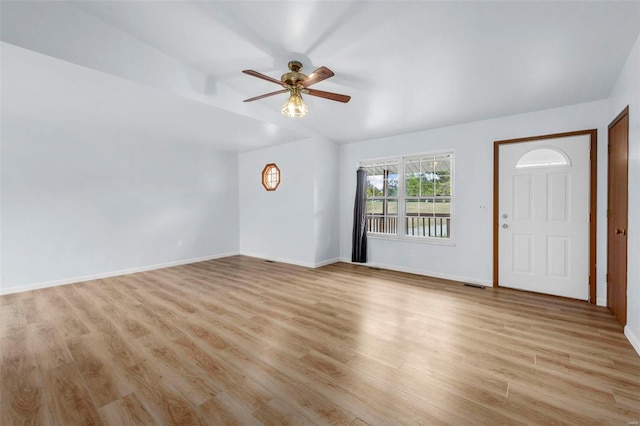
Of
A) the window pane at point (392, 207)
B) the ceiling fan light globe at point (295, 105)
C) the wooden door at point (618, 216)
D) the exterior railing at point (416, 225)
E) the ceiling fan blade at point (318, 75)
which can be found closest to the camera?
the ceiling fan blade at point (318, 75)

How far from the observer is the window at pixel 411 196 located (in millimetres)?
4598

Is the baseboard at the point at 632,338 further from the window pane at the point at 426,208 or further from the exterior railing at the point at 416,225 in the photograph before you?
the window pane at the point at 426,208

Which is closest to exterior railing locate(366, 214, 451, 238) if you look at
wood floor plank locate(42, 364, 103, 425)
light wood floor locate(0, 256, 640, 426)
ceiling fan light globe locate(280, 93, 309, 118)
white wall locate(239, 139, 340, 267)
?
white wall locate(239, 139, 340, 267)

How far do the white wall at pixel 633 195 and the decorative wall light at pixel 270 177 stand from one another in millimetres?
5086

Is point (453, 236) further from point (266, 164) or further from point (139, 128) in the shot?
point (139, 128)

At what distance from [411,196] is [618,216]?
2577 mm

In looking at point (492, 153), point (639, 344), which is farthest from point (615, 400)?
point (492, 153)

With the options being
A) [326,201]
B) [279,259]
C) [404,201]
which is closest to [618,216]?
[404,201]

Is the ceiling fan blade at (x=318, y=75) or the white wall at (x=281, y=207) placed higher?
the ceiling fan blade at (x=318, y=75)

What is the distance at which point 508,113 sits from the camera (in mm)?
3844

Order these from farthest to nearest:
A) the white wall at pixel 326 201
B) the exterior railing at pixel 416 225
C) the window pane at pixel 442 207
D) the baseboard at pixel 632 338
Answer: the white wall at pixel 326 201 < the exterior railing at pixel 416 225 < the window pane at pixel 442 207 < the baseboard at pixel 632 338

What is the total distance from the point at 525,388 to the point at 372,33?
3088 millimetres

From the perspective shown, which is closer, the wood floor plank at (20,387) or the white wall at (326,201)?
the wood floor plank at (20,387)

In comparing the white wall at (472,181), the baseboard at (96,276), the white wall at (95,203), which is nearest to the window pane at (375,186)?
the white wall at (472,181)
